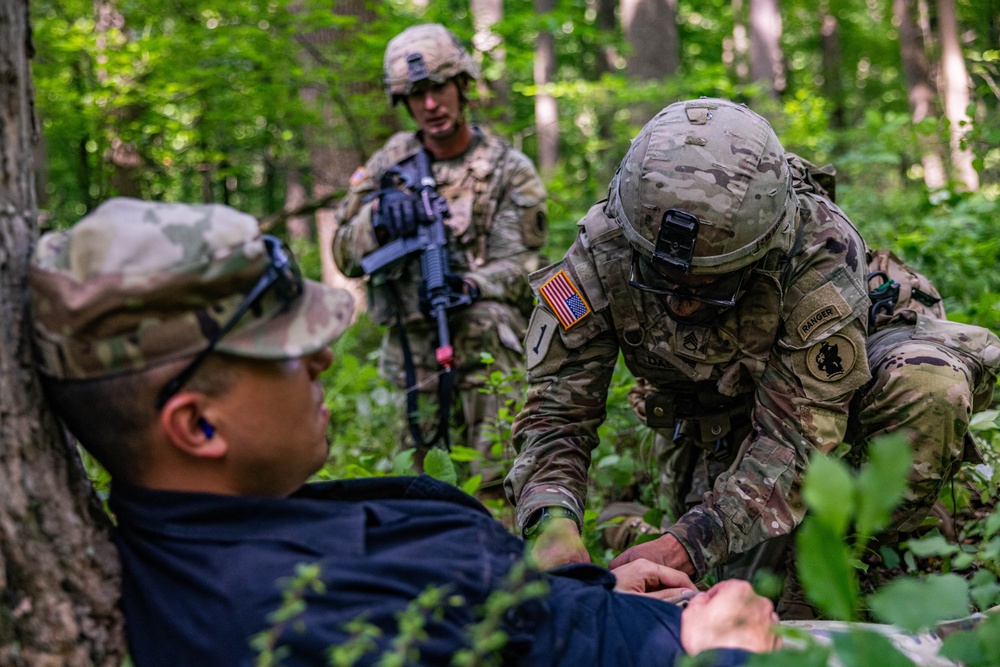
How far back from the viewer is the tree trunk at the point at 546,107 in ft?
42.7

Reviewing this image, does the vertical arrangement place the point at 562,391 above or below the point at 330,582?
below

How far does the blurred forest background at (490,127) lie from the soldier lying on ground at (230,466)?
261mm

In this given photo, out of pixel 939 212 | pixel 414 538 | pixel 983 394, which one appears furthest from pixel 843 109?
pixel 414 538

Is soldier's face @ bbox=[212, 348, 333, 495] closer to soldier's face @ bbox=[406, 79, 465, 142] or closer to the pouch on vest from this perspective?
the pouch on vest

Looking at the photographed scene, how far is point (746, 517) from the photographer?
255cm

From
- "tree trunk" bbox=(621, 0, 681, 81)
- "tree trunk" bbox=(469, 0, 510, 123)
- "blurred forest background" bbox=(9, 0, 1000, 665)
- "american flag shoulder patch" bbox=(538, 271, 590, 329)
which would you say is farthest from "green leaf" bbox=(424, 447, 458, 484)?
"tree trunk" bbox=(621, 0, 681, 81)

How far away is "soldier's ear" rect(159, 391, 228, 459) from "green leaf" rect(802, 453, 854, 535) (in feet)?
3.16

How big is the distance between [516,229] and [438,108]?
81 cm

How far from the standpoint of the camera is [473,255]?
518 centimetres

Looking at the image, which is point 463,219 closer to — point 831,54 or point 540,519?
point 540,519

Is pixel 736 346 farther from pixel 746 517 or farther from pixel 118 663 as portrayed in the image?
pixel 118 663

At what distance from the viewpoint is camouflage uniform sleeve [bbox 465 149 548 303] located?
16.6ft

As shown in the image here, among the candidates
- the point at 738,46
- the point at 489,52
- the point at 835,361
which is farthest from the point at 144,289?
the point at 738,46

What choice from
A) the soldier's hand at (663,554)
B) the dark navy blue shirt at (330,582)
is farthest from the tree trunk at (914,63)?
the dark navy blue shirt at (330,582)
